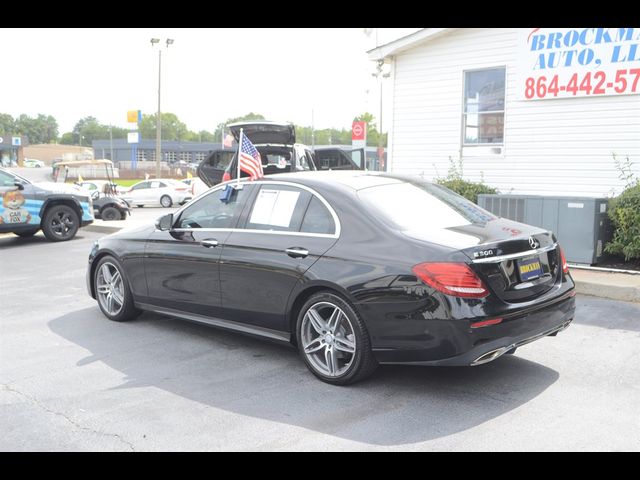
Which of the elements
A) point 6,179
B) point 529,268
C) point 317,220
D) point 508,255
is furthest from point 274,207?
point 6,179

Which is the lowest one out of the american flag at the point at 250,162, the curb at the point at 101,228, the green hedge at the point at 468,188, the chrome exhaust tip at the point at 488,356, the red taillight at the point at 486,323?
the curb at the point at 101,228

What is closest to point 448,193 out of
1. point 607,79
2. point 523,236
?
point 523,236

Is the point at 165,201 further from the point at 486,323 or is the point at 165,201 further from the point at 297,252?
the point at 486,323

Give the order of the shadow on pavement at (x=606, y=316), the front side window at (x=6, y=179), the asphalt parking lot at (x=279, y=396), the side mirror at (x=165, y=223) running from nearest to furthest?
the asphalt parking lot at (x=279, y=396) → the side mirror at (x=165, y=223) → the shadow on pavement at (x=606, y=316) → the front side window at (x=6, y=179)

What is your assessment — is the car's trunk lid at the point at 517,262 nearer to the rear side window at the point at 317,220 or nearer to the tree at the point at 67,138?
the rear side window at the point at 317,220

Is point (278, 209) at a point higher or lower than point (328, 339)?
higher

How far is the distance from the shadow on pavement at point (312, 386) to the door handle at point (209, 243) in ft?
3.01

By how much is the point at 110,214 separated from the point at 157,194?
11244 millimetres

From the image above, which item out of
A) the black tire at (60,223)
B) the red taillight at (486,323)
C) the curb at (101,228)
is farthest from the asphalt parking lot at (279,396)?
the curb at (101,228)

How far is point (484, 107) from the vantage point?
12.3 meters

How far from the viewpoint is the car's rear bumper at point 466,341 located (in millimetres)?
4234

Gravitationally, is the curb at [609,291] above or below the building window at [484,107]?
below

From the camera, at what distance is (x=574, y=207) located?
9.02m

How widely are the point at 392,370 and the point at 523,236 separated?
143 centimetres
